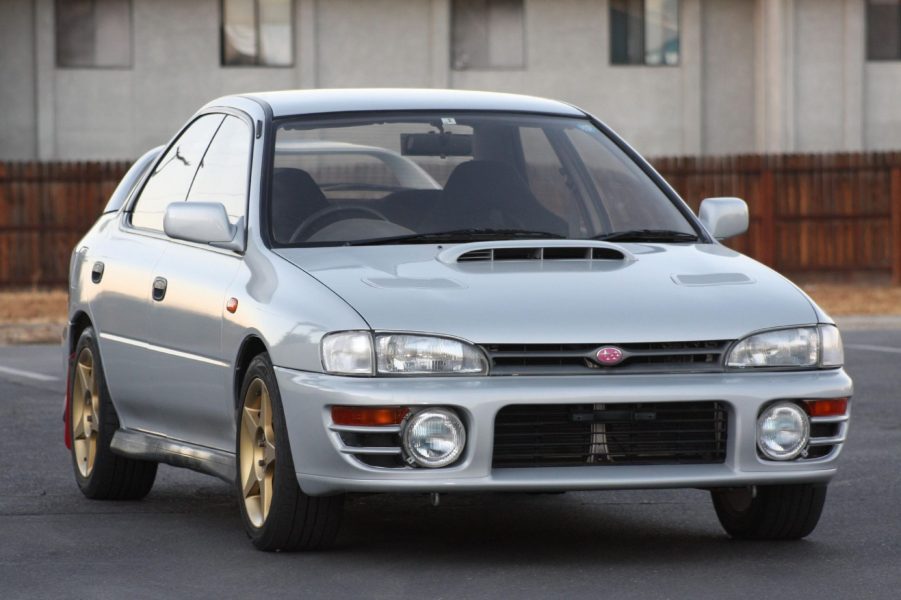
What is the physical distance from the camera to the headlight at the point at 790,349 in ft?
21.9

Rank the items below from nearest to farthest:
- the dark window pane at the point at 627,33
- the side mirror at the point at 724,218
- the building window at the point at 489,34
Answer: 1. the side mirror at the point at 724,218
2. the building window at the point at 489,34
3. the dark window pane at the point at 627,33

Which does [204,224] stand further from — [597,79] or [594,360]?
[597,79]

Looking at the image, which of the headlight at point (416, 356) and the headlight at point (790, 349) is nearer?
the headlight at point (416, 356)

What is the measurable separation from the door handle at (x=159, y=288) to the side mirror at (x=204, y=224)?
484 millimetres

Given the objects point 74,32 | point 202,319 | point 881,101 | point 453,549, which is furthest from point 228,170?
point 881,101

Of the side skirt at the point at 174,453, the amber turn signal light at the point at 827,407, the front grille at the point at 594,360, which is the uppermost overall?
the front grille at the point at 594,360

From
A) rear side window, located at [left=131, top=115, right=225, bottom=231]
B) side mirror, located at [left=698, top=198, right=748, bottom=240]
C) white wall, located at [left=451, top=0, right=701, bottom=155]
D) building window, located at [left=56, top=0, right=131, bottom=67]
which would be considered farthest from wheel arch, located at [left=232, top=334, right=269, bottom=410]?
building window, located at [left=56, top=0, right=131, bottom=67]

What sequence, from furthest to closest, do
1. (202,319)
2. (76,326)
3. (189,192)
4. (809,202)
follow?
(809,202), (76,326), (189,192), (202,319)

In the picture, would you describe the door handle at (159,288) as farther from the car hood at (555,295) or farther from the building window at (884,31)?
the building window at (884,31)

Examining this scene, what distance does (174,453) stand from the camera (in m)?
7.98

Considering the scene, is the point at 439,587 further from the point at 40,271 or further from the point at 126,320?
the point at 40,271

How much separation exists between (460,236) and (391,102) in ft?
2.94

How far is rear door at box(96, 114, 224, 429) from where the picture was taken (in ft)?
27.1

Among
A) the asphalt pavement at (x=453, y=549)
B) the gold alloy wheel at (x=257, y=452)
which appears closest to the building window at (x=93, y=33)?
the asphalt pavement at (x=453, y=549)
